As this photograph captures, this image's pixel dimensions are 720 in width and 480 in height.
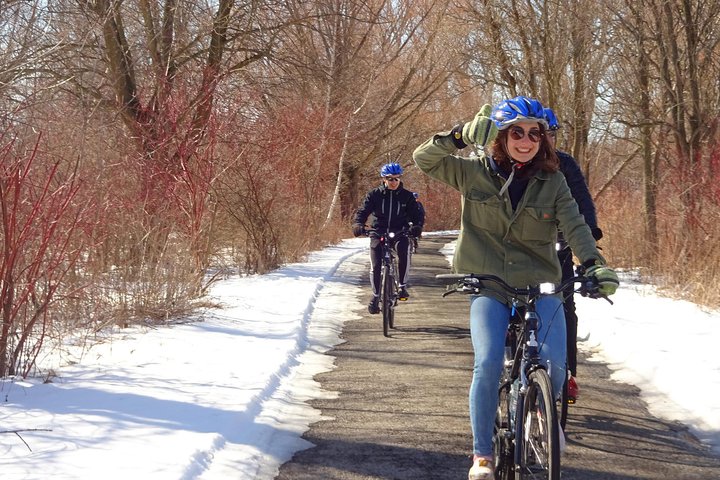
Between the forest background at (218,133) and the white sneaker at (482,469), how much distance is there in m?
3.40

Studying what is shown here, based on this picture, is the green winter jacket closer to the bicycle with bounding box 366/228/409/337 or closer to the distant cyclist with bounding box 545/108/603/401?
the distant cyclist with bounding box 545/108/603/401

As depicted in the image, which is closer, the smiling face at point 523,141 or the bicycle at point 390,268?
the smiling face at point 523,141

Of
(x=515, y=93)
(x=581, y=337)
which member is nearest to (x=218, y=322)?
(x=581, y=337)

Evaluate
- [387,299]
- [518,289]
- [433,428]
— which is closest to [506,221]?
[518,289]

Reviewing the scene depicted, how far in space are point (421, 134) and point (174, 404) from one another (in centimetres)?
4213

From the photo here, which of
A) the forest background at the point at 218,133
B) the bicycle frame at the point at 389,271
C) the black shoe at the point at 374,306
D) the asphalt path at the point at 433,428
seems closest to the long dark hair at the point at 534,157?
the asphalt path at the point at 433,428

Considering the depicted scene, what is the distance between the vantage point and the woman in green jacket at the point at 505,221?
4.25 metres

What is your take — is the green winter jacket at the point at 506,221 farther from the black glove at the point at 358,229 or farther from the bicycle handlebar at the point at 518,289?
the black glove at the point at 358,229

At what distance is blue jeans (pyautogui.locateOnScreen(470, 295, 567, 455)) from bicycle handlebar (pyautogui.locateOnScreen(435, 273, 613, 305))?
12 cm

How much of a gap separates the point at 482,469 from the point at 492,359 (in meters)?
0.49

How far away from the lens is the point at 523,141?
443 cm

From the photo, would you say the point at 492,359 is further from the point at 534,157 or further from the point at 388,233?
the point at 388,233

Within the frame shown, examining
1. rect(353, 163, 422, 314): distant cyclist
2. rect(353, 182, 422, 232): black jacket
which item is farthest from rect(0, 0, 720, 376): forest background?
rect(353, 182, 422, 232): black jacket

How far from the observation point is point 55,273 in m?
7.93
